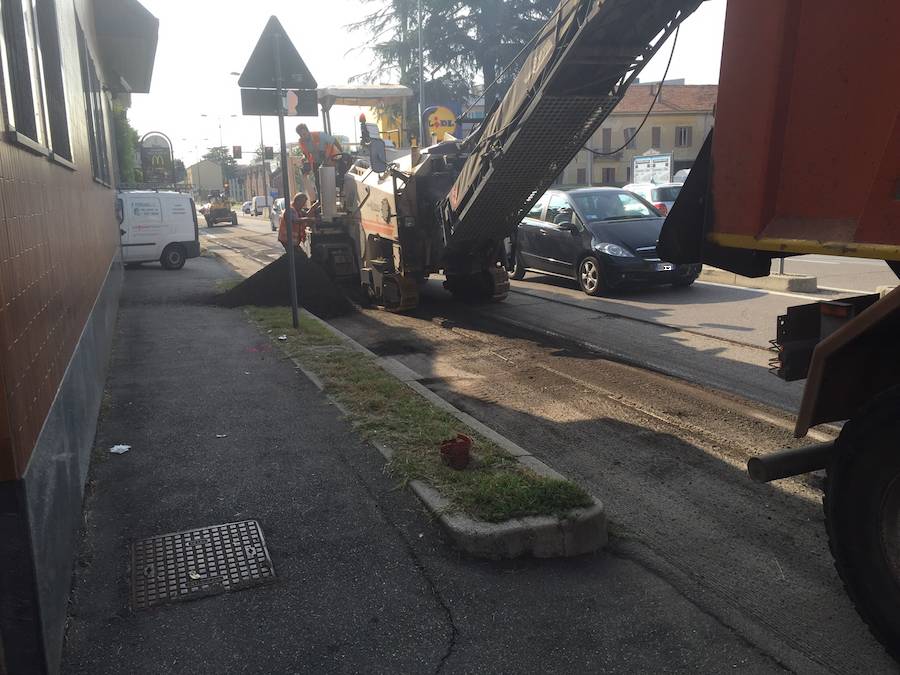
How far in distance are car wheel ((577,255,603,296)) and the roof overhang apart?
911cm

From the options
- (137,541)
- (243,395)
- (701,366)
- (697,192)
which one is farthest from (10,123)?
(701,366)

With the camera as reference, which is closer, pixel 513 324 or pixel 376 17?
pixel 513 324

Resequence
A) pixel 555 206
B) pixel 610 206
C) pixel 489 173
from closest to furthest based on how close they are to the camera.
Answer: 1. pixel 489 173
2. pixel 610 206
3. pixel 555 206

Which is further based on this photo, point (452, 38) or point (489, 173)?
point (452, 38)

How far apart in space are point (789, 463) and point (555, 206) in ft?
36.1

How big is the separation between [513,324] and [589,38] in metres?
4.12

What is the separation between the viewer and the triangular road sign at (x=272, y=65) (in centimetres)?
862

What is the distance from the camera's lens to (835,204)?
115 inches

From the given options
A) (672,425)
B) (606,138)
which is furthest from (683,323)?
(606,138)

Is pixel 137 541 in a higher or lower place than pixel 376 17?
lower

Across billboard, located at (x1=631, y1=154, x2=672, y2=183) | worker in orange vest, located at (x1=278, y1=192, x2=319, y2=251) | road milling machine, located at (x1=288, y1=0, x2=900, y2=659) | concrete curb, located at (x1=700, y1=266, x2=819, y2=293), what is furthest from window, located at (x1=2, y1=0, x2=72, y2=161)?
billboard, located at (x1=631, y1=154, x2=672, y2=183)

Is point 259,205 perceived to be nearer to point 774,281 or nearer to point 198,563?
point 774,281

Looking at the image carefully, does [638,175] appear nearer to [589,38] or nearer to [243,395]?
[589,38]

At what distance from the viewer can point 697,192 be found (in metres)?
3.69
